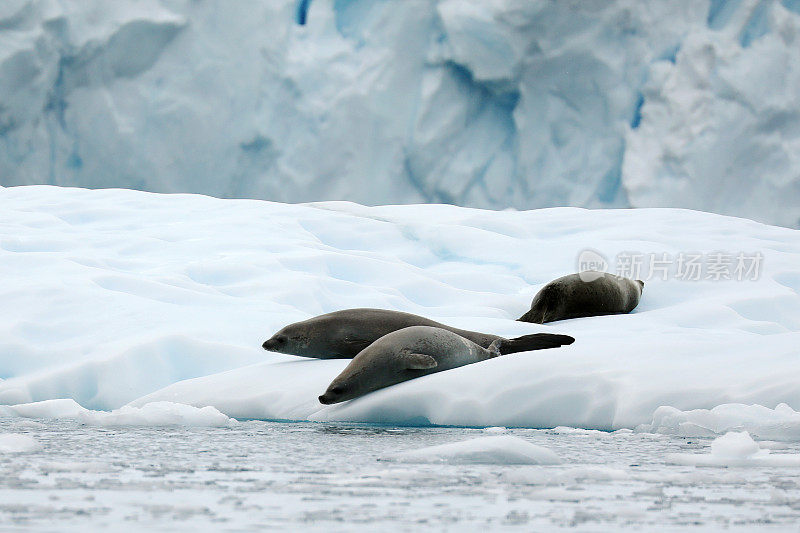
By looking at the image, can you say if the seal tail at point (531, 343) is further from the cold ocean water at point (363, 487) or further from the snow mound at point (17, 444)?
the snow mound at point (17, 444)

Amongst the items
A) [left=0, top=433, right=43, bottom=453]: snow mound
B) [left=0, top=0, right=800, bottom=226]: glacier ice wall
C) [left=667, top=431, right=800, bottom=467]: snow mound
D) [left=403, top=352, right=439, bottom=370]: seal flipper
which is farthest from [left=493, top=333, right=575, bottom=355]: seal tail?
[left=0, top=0, right=800, bottom=226]: glacier ice wall

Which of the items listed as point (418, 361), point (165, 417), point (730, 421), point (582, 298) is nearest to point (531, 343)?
point (418, 361)

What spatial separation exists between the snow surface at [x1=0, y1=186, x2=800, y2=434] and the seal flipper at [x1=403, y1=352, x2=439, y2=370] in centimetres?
15

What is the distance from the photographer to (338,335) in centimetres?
465

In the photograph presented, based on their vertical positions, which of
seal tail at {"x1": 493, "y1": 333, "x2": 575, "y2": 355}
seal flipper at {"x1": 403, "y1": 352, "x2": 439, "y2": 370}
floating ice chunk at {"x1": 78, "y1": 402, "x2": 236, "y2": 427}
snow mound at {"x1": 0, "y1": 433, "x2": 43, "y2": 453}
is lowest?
snow mound at {"x1": 0, "y1": 433, "x2": 43, "y2": 453}

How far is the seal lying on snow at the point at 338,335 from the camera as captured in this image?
4641mm

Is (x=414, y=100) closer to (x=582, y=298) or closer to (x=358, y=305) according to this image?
Answer: (x=582, y=298)

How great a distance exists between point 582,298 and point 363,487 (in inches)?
173

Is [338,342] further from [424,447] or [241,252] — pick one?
[241,252]

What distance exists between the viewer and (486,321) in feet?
18.0

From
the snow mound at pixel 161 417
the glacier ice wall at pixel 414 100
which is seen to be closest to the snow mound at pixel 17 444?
the snow mound at pixel 161 417

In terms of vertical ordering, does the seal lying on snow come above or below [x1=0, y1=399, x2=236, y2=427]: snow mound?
above

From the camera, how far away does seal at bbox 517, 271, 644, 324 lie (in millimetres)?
6297

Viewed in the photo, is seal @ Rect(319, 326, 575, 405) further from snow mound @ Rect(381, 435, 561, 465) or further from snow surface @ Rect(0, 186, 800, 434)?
snow mound @ Rect(381, 435, 561, 465)
